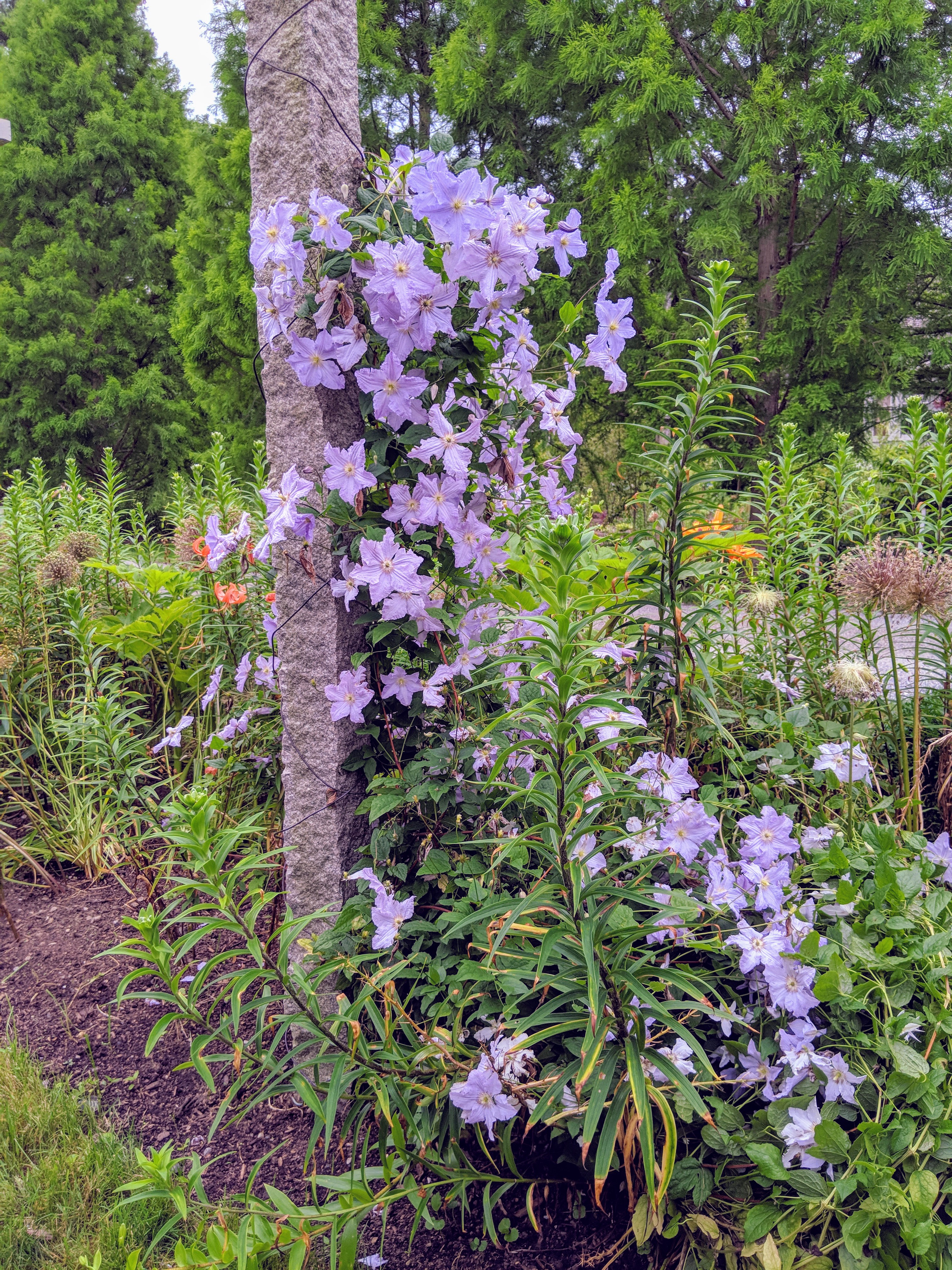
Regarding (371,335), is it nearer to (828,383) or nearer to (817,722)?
(817,722)

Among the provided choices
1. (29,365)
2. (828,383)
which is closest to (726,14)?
(828,383)

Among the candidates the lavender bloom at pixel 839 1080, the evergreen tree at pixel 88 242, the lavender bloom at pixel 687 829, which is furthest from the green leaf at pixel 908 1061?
the evergreen tree at pixel 88 242

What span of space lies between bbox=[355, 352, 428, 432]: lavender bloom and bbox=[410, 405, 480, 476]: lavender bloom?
0.05m

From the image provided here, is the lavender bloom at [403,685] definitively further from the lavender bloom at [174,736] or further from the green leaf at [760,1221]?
the green leaf at [760,1221]

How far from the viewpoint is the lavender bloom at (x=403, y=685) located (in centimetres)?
179

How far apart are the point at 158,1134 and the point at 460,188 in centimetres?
216

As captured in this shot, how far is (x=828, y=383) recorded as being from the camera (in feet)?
23.2

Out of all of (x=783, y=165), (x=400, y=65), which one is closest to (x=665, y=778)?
(x=783, y=165)

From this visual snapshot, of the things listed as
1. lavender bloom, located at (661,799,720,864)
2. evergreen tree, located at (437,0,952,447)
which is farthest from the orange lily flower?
evergreen tree, located at (437,0,952,447)

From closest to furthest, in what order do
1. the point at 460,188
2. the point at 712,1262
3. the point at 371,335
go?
the point at 712,1262
the point at 460,188
the point at 371,335

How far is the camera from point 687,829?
1535 millimetres

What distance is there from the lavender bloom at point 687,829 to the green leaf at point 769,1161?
18.3 inches

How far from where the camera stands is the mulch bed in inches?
59.2

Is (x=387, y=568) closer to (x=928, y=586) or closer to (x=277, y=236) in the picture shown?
(x=277, y=236)
